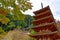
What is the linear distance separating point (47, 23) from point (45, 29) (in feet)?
1.98

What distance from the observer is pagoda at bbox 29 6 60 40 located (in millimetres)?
19278

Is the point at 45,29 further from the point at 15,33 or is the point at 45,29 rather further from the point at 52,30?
the point at 15,33

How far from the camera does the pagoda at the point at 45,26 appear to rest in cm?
1928

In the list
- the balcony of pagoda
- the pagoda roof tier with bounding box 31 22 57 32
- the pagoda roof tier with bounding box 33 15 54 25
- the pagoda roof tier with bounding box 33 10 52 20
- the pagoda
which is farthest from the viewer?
the pagoda roof tier with bounding box 33 10 52 20

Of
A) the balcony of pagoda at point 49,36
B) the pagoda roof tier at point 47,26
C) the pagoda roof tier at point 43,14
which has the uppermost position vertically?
the pagoda roof tier at point 43,14

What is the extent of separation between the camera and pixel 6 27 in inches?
1902

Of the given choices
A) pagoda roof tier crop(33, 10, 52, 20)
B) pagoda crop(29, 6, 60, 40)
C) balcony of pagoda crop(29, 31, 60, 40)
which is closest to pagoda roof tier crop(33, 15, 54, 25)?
pagoda crop(29, 6, 60, 40)

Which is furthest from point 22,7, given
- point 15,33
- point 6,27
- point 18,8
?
point 6,27

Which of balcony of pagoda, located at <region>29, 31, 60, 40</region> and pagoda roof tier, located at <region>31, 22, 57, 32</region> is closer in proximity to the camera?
balcony of pagoda, located at <region>29, 31, 60, 40</region>

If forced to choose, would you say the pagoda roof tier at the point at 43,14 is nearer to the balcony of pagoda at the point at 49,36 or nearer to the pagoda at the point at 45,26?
the pagoda at the point at 45,26

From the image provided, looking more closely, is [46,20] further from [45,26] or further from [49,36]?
[49,36]

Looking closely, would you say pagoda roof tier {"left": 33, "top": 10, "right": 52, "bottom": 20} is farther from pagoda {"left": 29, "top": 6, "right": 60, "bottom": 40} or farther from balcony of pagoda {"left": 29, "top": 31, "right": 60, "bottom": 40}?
balcony of pagoda {"left": 29, "top": 31, "right": 60, "bottom": 40}

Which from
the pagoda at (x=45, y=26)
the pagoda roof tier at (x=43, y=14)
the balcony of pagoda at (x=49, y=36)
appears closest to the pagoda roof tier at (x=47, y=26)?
the pagoda at (x=45, y=26)

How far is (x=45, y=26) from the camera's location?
20.5 m
